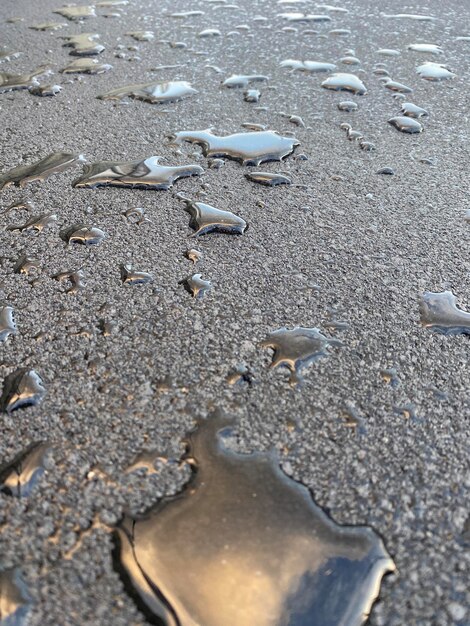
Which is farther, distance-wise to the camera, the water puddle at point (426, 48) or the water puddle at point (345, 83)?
the water puddle at point (426, 48)

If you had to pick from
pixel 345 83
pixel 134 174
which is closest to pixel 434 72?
pixel 345 83

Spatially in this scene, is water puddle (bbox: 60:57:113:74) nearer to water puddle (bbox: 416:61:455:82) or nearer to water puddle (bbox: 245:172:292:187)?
water puddle (bbox: 245:172:292:187)

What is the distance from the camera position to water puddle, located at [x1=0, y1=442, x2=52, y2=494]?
959 millimetres

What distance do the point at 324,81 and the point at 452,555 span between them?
7.49 ft

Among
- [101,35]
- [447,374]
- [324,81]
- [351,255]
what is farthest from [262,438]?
[101,35]

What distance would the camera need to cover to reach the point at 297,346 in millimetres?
1257

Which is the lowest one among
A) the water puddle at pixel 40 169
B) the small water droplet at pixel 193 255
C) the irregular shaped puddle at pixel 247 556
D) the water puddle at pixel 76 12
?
the irregular shaped puddle at pixel 247 556

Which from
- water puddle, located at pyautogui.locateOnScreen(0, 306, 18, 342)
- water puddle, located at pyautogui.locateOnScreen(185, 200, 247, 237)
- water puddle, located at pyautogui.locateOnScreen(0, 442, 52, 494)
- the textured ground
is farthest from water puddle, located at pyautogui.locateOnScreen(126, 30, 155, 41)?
water puddle, located at pyautogui.locateOnScreen(0, 442, 52, 494)

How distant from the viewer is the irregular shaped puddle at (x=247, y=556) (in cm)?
81

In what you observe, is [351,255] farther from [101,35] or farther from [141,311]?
[101,35]

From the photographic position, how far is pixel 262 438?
1.06 meters

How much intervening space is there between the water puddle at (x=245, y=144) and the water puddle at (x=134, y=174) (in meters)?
0.16

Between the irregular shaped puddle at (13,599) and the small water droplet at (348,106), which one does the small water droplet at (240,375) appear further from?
the small water droplet at (348,106)

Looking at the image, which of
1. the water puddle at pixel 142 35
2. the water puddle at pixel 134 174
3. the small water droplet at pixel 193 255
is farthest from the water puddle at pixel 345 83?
the small water droplet at pixel 193 255
